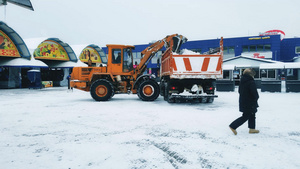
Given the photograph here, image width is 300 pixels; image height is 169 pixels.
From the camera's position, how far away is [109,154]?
3.95m

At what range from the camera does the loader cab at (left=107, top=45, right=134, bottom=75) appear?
1166 centimetres

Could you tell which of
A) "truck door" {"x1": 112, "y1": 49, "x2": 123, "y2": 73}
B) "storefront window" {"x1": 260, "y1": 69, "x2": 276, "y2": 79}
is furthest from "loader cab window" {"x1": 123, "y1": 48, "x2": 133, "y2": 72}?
"storefront window" {"x1": 260, "y1": 69, "x2": 276, "y2": 79}

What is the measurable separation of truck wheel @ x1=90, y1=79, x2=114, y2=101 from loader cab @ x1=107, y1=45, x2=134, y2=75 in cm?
79

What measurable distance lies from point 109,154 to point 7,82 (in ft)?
80.5

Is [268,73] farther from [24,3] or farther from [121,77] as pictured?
[24,3]

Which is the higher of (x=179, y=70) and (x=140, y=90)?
(x=179, y=70)

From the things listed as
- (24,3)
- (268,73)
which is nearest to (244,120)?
(24,3)

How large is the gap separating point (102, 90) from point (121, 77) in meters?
1.27

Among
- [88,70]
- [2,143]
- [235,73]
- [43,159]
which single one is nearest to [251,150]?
[43,159]

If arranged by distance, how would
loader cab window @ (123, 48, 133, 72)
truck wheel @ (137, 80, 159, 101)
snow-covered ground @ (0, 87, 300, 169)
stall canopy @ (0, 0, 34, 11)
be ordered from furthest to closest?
1. loader cab window @ (123, 48, 133, 72)
2. truck wheel @ (137, 80, 159, 101)
3. stall canopy @ (0, 0, 34, 11)
4. snow-covered ground @ (0, 87, 300, 169)

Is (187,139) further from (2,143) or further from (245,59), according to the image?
(245,59)

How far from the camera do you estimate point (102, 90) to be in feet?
38.0

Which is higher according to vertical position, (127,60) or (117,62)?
(127,60)

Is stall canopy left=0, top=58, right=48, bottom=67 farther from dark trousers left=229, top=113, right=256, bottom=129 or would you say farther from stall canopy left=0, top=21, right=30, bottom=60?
dark trousers left=229, top=113, right=256, bottom=129
